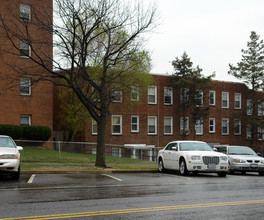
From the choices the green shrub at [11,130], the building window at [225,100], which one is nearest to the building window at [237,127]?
the building window at [225,100]

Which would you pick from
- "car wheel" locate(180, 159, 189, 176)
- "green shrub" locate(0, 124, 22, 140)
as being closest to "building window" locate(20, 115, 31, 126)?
"green shrub" locate(0, 124, 22, 140)

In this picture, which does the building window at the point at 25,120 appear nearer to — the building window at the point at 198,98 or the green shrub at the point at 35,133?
the green shrub at the point at 35,133

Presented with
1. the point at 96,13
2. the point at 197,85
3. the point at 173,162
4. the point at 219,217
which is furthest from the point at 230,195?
the point at 197,85

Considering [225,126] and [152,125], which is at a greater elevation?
[225,126]

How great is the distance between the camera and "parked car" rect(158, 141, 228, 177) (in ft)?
Result: 57.8

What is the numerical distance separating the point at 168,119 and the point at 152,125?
2.14 m

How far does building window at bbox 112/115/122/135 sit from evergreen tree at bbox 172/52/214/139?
6.25 m

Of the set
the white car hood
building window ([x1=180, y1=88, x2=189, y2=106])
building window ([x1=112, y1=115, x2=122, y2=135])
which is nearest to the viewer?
the white car hood

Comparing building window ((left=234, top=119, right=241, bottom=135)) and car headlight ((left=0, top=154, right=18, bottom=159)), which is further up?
building window ((left=234, top=119, right=241, bottom=135))

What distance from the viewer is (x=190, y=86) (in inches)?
1657

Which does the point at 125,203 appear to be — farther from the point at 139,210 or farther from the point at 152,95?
the point at 152,95

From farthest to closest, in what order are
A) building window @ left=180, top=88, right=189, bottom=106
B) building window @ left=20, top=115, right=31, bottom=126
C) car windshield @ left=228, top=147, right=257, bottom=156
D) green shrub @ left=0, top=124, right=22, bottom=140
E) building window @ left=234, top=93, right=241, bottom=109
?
1. building window @ left=234, top=93, right=241, bottom=109
2. building window @ left=180, top=88, right=189, bottom=106
3. building window @ left=20, top=115, right=31, bottom=126
4. green shrub @ left=0, top=124, right=22, bottom=140
5. car windshield @ left=228, top=147, right=257, bottom=156

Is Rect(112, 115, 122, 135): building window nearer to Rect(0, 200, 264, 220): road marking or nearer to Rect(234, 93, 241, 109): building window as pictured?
Rect(234, 93, 241, 109): building window

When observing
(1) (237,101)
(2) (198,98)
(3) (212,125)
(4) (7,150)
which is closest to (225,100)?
(1) (237,101)
